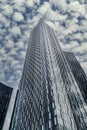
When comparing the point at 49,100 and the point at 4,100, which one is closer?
the point at 49,100

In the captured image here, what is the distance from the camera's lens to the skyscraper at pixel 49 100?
8455 cm

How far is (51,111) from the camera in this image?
3361 inches

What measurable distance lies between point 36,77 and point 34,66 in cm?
Result: 1921

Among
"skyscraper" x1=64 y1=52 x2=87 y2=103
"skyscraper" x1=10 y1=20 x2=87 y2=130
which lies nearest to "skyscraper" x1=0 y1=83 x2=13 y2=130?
"skyscraper" x1=10 y1=20 x2=87 y2=130

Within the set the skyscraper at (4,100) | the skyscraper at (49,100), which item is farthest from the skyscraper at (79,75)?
the skyscraper at (4,100)

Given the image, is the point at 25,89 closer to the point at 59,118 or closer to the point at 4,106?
the point at 4,106

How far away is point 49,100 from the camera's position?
308ft

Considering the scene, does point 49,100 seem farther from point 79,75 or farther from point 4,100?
point 4,100

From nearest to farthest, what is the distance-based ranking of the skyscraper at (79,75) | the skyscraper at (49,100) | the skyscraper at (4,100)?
the skyscraper at (49,100), the skyscraper at (4,100), the skyscraper at (79,75)

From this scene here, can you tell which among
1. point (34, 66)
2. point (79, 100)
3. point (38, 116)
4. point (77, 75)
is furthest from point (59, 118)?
point (77, 75)

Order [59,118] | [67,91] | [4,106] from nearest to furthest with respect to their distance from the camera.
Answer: [59,118] → [67,91] → [4,106]

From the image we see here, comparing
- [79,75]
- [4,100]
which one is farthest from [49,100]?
[4,100]

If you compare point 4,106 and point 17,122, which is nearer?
point 17,122

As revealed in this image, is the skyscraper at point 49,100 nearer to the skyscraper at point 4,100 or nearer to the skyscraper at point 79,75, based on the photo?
the skyscraper at point 79,75
